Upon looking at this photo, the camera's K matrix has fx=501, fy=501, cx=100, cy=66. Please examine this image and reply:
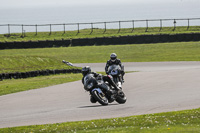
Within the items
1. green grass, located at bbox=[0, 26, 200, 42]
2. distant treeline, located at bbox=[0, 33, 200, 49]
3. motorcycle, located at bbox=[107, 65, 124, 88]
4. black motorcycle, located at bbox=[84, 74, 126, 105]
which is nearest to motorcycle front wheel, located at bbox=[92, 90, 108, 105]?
black motorcycle, located at bbox=[84, 74, 126, 105]

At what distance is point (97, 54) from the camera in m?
45.9

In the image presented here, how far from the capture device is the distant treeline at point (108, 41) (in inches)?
2010

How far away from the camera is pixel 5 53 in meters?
47.0

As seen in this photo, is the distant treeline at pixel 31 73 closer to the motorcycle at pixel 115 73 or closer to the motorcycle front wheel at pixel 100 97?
the motorcycle at pixel 115 73

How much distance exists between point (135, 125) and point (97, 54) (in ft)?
110

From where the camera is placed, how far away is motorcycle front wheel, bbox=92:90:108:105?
16.1 metres

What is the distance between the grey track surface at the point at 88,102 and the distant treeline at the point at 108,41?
27096 millimetres

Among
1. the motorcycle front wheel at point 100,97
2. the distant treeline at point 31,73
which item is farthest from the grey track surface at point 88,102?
the distant treeline at point 31,73

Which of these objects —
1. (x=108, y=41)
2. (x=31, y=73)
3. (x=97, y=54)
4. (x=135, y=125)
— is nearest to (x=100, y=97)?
(x=135, y=125)

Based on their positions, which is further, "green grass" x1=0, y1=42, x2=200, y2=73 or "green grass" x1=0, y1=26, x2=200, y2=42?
"green grass" x1=0, y1=26, x2=200, y2=42

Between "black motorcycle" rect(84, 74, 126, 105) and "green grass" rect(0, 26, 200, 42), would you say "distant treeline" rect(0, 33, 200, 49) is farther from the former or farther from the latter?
"black motorcycle" rect(84, 74, 126, 105)

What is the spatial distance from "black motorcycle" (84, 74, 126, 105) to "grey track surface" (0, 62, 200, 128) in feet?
0.80

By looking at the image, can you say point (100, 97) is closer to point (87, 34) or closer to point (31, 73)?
point (31, 73)

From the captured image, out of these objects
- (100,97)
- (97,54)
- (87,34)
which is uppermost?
(100,97)
